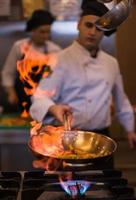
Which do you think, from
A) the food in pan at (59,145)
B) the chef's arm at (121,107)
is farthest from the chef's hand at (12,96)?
the food in pan at (59,145)

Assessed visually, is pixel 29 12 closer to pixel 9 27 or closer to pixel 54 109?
pixel 9 27

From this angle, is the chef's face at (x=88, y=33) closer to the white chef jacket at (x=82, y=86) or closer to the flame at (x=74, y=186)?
the white chef jacket at (x=82, y=86)

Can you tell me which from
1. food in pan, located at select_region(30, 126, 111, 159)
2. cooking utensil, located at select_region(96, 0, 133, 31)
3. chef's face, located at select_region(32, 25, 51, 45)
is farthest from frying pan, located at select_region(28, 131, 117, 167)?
chef's face, located at select_region(32, 25, 51, 45)

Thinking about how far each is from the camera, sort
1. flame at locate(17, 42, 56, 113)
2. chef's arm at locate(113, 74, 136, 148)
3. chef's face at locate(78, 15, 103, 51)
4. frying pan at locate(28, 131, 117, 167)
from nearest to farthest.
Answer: frying pan at locate(28, 131, 117, 167)
chef's face at locate(78, 15, 103, 51)
chef's arm at locate(113, 74, 136, 148)
flame at locate(17, 42, 56, 113)

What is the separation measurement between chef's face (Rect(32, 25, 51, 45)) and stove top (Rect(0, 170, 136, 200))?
1.28 metres

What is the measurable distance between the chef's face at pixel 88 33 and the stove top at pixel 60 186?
0.87 meters

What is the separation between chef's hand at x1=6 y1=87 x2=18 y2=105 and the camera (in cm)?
243

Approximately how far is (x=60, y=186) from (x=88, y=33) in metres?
0.98

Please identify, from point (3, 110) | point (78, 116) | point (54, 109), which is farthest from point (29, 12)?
point (54, 109)

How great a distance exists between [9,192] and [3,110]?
143cm

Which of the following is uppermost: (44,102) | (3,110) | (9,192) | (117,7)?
(117,7)

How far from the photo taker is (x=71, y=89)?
2047 millimetres

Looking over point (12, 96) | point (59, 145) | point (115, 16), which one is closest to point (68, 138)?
point (59, 145)

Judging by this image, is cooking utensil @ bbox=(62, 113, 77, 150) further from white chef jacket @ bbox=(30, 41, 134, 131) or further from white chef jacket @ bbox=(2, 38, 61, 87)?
white chef jacket @ bbox=(2, 38, 61, 87)
